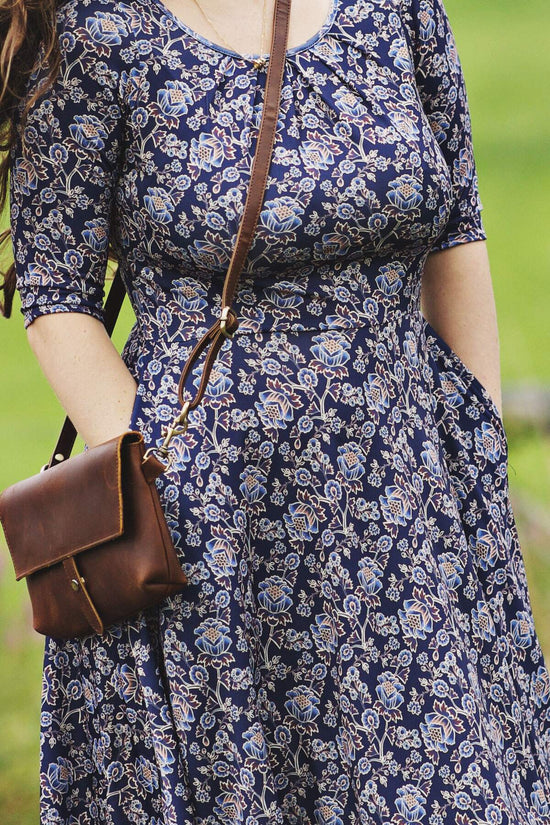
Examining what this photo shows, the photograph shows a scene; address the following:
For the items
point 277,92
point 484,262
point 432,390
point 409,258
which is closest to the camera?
point 277,92

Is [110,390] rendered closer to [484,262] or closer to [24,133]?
[24,133]

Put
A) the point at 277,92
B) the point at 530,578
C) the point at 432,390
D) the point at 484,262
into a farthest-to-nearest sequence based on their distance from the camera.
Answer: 1. the point at 530,578
2. the point at 484,262
3. the point at 432,390
4. the point at 277,92

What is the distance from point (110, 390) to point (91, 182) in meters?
0.29

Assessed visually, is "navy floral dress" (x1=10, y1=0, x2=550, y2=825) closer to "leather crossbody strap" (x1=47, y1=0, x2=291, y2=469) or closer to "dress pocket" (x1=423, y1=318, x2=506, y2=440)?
"leather crossbody strap" (x1=47, y1=0, x2=291, y2=469)

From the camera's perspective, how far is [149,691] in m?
1.83

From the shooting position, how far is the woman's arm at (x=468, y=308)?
218 centimetres

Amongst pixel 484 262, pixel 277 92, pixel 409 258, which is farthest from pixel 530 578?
pixel 277 92

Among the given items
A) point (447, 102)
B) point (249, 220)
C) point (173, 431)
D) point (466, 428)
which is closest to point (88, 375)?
point (173, 431)

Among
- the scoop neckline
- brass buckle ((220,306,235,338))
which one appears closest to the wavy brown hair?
the scoop neckline

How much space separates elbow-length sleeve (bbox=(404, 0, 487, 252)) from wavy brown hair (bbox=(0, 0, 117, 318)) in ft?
1.84

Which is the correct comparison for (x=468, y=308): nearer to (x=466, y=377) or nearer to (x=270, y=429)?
(x=466, y=377)

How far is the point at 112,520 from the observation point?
5.76ft

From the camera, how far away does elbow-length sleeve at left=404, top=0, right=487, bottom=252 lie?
80.1 inches

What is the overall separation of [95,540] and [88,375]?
0.83ft
